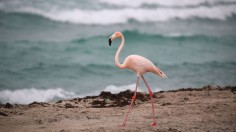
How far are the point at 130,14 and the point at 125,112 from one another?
74.0ft

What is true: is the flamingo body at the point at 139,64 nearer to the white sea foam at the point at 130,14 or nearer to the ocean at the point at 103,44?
the ocean at the point at 103,44

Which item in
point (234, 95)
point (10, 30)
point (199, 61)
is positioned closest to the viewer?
point (234, 95)

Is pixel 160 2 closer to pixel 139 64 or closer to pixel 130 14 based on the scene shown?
pixel 130 14

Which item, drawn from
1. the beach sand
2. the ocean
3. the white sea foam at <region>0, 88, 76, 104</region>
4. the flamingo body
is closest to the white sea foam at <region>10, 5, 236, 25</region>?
the ocean

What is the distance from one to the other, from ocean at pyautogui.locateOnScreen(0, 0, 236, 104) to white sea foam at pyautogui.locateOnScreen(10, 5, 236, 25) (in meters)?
0.07

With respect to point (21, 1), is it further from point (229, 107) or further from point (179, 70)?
point (229, 107)

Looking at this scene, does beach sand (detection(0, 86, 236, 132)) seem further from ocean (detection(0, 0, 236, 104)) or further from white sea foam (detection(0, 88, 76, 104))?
ocean (detection(0, 0, 236, 104))

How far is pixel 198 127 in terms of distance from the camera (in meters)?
7.00

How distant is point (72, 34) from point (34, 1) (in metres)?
5.75

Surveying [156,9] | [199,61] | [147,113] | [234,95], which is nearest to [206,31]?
[156,9]

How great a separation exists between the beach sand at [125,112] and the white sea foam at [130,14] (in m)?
19.5

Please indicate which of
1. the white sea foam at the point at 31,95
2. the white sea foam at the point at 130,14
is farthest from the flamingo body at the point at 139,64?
the white sea foam at the point at 130,14

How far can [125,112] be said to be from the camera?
845 cm

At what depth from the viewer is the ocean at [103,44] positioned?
15.6 meters
